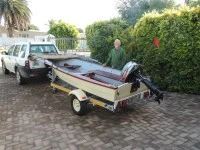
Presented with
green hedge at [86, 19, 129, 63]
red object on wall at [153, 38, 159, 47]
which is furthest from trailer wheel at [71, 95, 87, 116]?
green hedge at [86, 19, 129, 63]

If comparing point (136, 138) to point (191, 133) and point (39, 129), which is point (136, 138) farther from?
point (39, 129)

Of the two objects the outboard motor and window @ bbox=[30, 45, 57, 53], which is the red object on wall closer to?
the outboard motor

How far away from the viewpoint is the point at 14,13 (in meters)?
33.8

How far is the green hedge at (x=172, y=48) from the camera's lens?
7.35 meters

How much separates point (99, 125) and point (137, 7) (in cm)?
1983

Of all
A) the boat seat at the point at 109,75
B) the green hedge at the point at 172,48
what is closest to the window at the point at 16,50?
the boat seat at the point at 109,75

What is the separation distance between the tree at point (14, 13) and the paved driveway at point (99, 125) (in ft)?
94.3

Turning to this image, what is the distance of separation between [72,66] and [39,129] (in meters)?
3.71

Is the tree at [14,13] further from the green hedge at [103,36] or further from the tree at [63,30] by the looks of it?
the green hedge at [103,36]

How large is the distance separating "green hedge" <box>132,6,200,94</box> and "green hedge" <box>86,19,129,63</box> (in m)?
1.91

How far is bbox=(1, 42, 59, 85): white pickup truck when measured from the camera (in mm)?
9320

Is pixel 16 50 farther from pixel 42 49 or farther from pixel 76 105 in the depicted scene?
pixel 76 105

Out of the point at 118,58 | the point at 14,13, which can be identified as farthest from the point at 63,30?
the point at 118,58

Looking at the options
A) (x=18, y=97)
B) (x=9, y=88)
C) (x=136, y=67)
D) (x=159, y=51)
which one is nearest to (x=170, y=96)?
(x=159, y=51)
